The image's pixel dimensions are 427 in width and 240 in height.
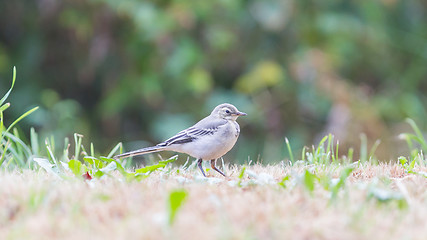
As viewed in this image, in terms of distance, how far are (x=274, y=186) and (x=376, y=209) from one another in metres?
0.70

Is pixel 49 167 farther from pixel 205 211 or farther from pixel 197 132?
pixel 197 132

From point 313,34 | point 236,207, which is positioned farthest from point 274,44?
point 236,207

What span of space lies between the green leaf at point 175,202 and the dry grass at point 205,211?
0.03 metres

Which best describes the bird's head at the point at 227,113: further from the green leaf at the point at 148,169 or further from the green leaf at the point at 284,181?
the green leaf at the point at 284,181

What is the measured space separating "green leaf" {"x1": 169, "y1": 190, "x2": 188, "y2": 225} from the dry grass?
3 cm

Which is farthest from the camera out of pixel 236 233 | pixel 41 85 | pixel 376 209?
pixel 41 85

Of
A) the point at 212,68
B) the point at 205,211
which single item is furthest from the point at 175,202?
the point at 212,68

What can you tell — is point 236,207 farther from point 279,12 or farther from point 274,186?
point 279,12

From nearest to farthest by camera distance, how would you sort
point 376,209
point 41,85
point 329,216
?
point 329,216
point 376,209
point 41,85

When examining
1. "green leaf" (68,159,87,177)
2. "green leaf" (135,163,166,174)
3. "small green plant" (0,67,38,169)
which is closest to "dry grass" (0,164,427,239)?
"green leaf" (68,159,87,177)

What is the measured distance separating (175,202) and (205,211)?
0.93ft

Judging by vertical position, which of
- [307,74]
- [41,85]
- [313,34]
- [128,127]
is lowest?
[128,127]

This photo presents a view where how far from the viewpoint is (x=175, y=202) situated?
2.92m

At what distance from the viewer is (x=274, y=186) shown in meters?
3.78
